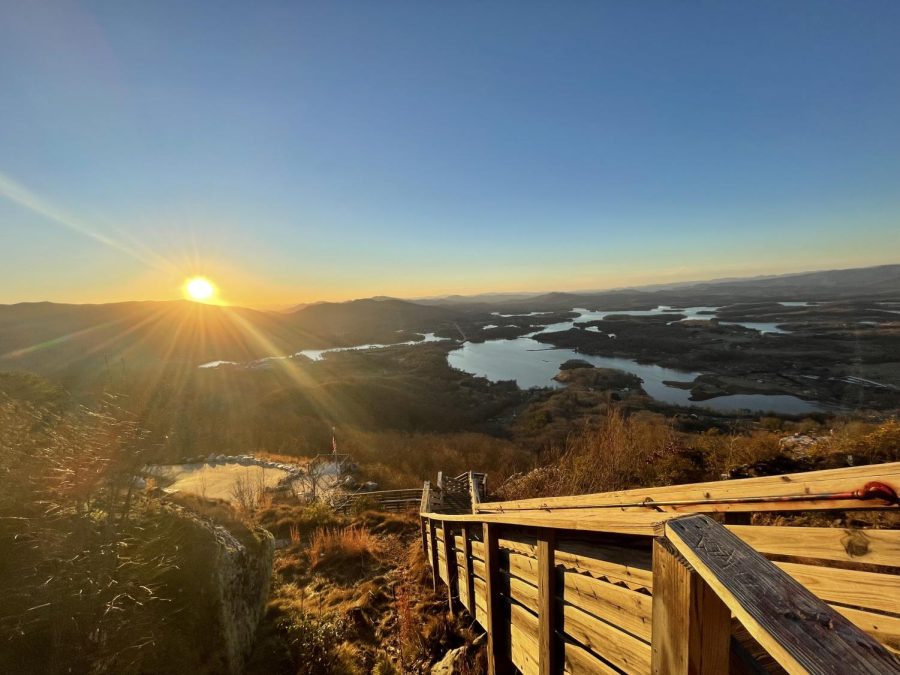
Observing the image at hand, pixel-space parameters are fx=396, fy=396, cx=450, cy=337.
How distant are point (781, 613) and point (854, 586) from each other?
94 cm

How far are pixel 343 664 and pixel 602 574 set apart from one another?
13.0ft

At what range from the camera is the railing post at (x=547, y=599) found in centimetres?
240

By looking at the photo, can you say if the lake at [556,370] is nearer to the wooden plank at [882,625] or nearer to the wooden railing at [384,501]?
the wooden railing at [384,501]

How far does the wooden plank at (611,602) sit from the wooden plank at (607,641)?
31mm

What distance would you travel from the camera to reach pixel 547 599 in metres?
2.42

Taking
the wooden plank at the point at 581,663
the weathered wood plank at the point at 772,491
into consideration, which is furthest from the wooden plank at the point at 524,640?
the weathered wood plank at the point at 772,491

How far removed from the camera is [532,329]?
11331cm

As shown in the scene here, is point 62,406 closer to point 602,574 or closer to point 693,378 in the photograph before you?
point 602,574

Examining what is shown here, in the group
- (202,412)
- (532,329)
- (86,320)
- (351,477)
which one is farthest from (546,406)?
(86,320)

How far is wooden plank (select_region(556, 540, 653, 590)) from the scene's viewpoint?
1893 millimetres

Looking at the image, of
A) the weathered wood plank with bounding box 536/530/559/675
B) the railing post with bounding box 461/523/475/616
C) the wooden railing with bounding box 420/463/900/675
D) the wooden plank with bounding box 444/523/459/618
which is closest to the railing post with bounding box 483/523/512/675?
the wooden railing with bounding box 420/463/900/675

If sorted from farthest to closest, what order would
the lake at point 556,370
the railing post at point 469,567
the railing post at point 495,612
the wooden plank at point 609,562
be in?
the lake at point 556,370
the railing post at point 469,567
the railing post at point 495,612
the wooden plank at point 609,562

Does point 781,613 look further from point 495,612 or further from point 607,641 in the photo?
point 495,612

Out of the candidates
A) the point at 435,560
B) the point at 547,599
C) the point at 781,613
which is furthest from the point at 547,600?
the point at 435,560
